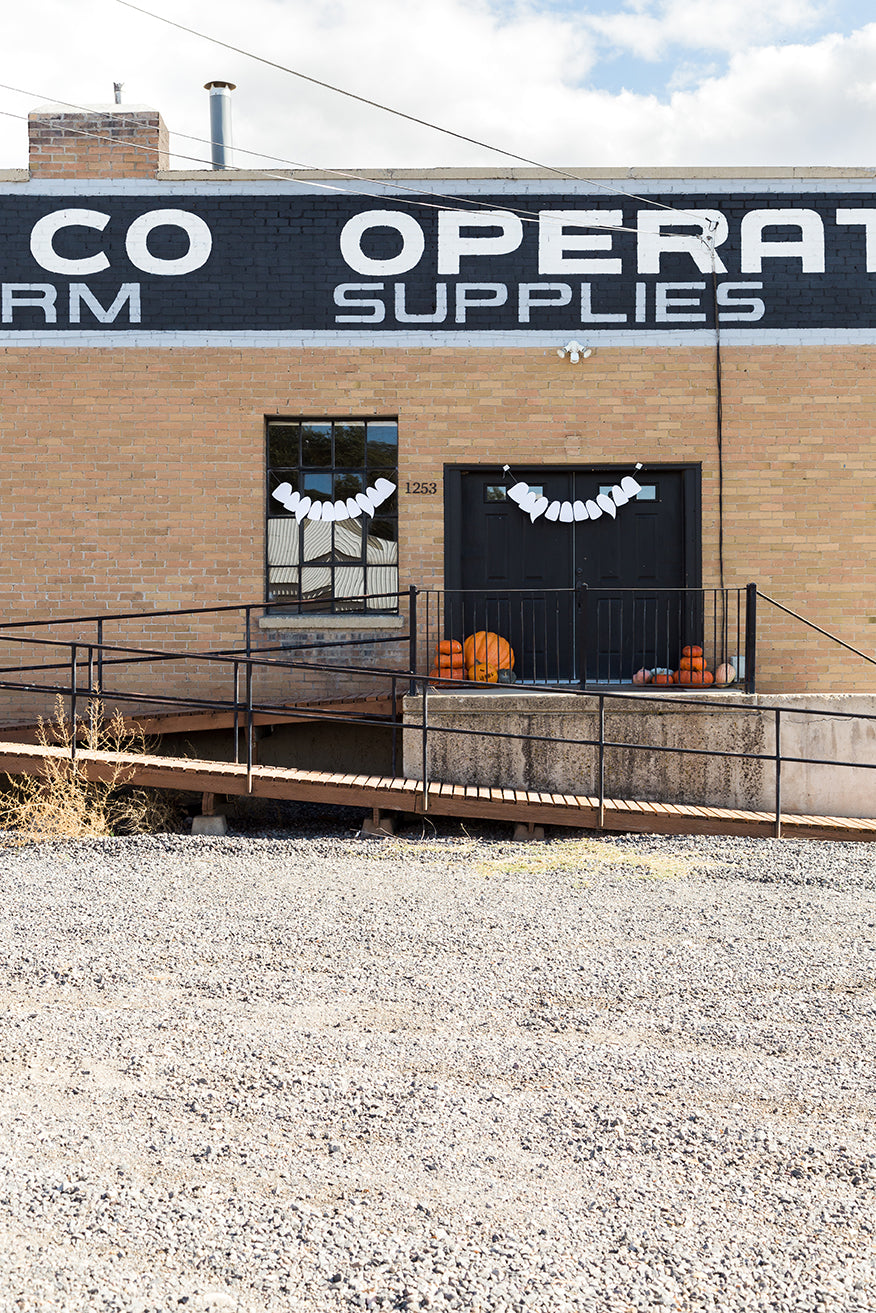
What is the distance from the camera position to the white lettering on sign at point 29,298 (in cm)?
1075

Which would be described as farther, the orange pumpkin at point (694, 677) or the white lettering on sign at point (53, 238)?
the white lettering on sign at point (53, 238)

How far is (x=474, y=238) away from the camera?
35.5 ft

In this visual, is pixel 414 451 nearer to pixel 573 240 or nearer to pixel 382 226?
pixel 382 226

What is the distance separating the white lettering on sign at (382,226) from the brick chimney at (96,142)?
6.88ft

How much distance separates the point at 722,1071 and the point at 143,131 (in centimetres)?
1051

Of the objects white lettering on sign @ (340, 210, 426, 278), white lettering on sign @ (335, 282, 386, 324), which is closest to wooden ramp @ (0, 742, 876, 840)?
white lettering on sign @ (335, 282, 386, 324)

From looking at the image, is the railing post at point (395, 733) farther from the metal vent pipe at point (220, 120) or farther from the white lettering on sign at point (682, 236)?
the metal vent pipe at point (220, 120)

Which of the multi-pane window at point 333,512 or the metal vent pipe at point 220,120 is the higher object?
the metal vent pipe at point 220,120

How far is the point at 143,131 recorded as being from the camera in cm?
1070

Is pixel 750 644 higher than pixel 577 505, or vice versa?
pixel 577 505

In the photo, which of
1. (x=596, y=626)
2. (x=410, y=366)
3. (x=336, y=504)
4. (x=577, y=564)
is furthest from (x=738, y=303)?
(x=336, y=504)

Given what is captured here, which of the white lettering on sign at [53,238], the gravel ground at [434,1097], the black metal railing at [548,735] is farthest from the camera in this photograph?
the white lettering on sign at [53,238]

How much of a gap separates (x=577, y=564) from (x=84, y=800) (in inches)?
212

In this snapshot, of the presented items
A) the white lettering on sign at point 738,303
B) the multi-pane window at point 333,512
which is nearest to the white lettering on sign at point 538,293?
the white lettering on sign at point 738,303
